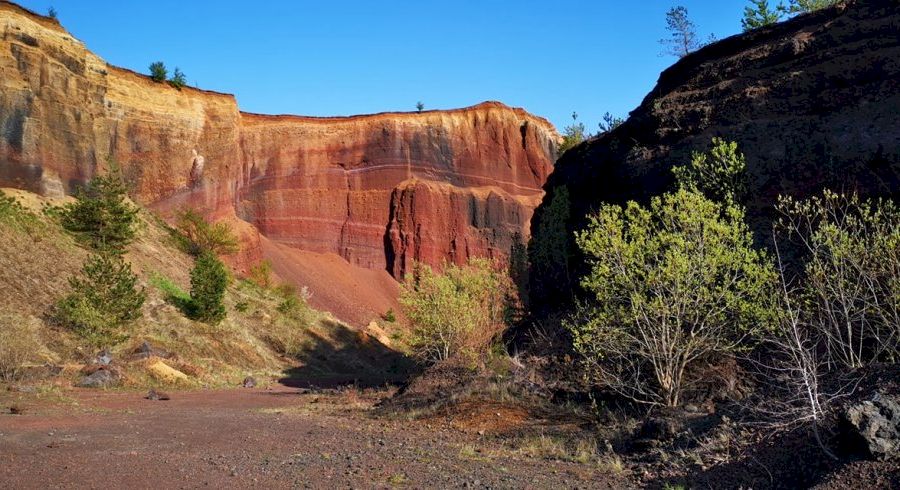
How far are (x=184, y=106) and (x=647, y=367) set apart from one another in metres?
48.7

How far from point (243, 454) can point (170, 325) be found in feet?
74.7

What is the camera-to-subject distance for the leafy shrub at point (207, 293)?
108 ft

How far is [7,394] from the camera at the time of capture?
1681 cm

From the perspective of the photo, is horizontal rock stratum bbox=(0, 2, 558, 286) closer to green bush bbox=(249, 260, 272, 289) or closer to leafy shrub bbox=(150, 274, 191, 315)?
green bush bbox=(249, 260, 272, 289)

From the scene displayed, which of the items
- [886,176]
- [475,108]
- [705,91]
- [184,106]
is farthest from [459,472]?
[475,108]

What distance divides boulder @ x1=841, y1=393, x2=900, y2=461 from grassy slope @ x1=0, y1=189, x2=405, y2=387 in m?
21.6

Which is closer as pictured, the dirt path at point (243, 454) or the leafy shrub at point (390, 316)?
the dirt path at point (243, 454)

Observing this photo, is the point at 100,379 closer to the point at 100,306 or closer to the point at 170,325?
the point at 100,306

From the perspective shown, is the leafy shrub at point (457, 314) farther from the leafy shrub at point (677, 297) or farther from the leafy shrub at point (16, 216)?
the leafy shrub at point (16, 216)

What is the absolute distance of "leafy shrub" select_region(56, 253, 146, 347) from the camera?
23719 millimetres

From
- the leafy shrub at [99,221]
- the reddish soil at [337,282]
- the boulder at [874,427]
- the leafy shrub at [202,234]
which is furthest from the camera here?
the reddish soil at [337,282]

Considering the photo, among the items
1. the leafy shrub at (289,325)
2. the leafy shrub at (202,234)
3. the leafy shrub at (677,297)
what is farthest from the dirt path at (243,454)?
the leafy shrub at (202,234)

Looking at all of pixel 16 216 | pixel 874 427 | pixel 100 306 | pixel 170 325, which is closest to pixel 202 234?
pixel 16 216

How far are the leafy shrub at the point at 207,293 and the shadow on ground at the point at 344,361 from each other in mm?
4859
